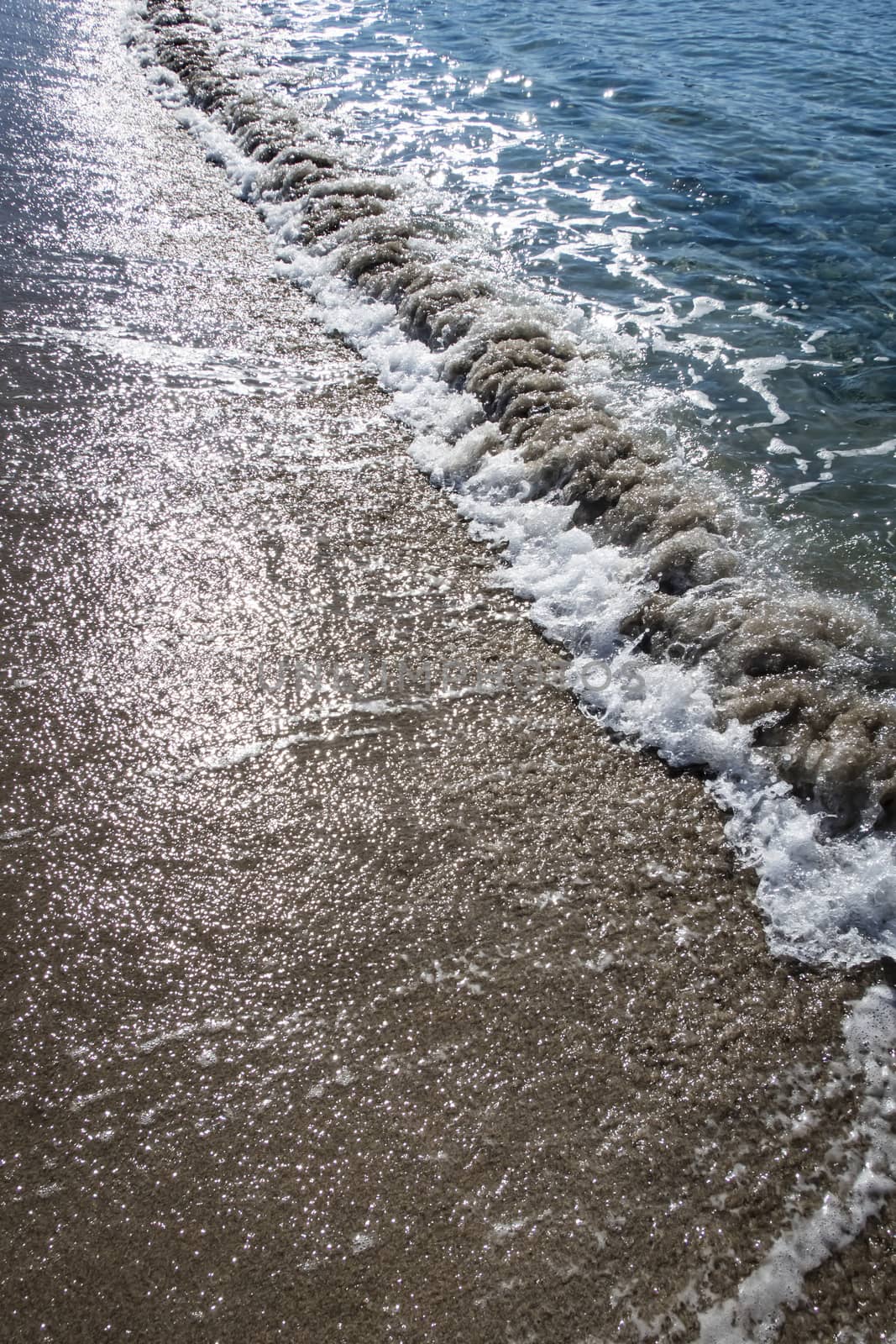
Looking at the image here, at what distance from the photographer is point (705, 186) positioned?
9141 mm

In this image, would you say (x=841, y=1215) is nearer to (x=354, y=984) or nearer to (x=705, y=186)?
(x=354, y=984)

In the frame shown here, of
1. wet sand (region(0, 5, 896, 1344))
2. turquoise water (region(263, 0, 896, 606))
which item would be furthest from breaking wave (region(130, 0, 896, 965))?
turquoise water (region(263, 0, 896, 606))

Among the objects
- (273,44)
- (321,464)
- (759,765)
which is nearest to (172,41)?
(273,44)

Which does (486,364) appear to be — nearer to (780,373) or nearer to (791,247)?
(780,373)

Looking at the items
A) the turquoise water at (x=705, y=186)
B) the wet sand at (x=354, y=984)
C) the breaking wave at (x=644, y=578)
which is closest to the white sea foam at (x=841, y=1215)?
the wet sand at (x=354, y=984)

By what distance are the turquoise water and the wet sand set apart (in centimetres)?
220

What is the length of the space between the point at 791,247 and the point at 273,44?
36.7 feet

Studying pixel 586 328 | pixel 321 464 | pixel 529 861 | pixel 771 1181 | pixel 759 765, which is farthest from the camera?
pixel 586 328

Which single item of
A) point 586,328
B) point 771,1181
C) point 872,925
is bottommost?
point 771,1181

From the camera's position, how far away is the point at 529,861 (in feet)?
10.5

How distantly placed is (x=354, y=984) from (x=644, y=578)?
2.59 m

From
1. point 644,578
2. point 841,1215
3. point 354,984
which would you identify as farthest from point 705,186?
point 841,1215

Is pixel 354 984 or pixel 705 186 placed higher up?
pixel 705 186

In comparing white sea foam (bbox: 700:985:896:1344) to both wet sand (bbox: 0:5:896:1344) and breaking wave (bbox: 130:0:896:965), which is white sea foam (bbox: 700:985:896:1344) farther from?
breaking wave (bbox: 130:0:896:965)
